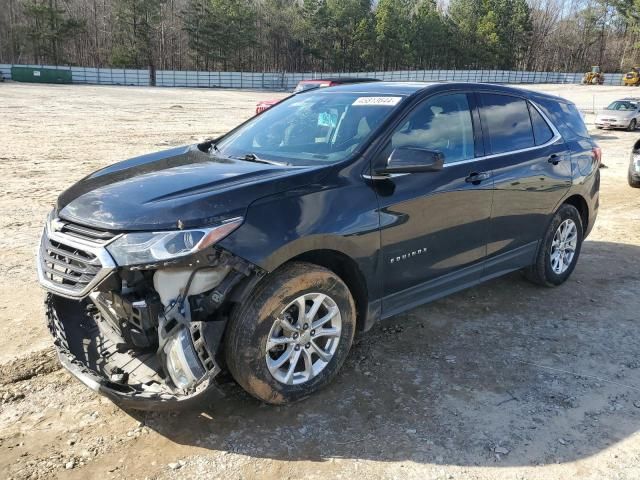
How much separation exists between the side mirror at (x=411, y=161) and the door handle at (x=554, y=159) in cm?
190

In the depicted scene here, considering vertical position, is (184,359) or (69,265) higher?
(69,265)

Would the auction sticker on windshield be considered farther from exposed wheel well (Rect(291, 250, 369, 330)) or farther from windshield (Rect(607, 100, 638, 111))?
windshield (Rect(607, 100, 638, 111))

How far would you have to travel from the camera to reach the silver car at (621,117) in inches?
858

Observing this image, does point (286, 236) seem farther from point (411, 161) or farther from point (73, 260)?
point (73, 260)

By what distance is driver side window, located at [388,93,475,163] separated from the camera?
12.0 ft

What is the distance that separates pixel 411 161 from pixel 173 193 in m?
1.40

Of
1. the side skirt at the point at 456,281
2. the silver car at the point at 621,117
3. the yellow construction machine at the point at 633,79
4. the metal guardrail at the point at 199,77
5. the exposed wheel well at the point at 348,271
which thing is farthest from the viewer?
the yellow construction machine at the point at 633,79

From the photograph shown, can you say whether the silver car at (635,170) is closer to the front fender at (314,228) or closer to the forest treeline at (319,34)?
the front fender at (314,228)

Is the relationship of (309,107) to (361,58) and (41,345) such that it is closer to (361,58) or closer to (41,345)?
(41,345)

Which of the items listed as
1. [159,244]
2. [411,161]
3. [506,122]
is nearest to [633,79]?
[506,122]

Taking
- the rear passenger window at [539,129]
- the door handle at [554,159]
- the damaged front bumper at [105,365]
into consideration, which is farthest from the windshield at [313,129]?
the door handle at [554,159]

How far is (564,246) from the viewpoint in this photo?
5.24 metres

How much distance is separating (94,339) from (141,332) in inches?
22.3

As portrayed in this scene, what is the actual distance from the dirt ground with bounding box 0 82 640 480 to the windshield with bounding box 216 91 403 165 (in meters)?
1.45
